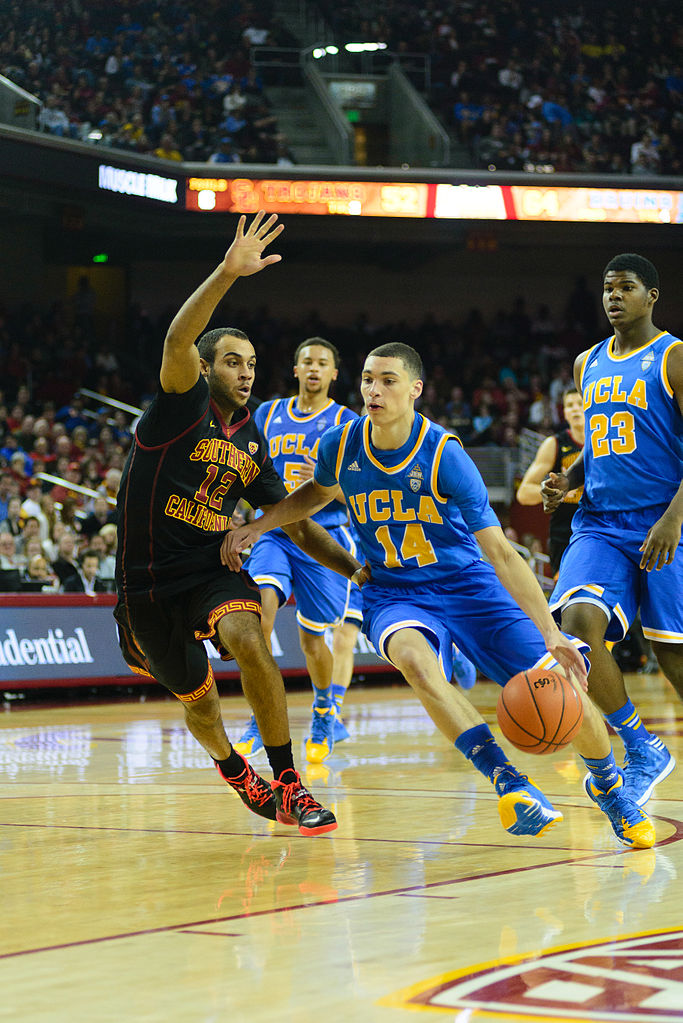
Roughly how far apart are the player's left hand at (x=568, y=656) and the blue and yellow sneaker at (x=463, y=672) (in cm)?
172

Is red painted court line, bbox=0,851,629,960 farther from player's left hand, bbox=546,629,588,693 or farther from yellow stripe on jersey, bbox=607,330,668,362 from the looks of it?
yellow stripe on jersey, bbox=607,330,668,362

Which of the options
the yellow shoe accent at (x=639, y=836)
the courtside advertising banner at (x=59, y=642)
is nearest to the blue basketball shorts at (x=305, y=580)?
the yellow shoe accent at (x=639, y=836)

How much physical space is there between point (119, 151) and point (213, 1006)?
18.8 m

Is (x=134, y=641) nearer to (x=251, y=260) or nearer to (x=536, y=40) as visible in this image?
(x=251, y=260)

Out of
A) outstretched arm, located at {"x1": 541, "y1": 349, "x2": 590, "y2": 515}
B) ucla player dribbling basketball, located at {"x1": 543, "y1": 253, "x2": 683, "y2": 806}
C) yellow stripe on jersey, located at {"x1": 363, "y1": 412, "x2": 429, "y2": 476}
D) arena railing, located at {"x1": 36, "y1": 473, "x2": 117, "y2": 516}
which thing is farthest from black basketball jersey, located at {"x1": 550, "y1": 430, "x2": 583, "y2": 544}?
arena railing, located at {"x1": 36, "y1": 473, "x2": 117, "y2": 516}

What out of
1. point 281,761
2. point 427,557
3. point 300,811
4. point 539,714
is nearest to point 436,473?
point 427,557

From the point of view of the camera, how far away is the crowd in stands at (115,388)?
15047 mm

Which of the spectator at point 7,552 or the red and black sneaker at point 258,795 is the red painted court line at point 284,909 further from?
the spectator at point 7,552

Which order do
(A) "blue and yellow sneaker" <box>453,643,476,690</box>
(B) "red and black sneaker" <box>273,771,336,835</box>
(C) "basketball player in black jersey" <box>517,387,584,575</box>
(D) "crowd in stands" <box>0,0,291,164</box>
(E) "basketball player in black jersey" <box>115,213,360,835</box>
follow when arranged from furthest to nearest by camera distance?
1. (D) "crowd in stands" <box>0,0,291,164</box>
2. (C) "basketball player in black jersey" <box>517,387,584,575</box>
3. (A) "blue and yellow sneaker" <box>453,643,476,690</box>
4. (E) "basketball player in black jersey" <box>115,213,360,835</box>
5. (B) "red and black sneaker" <box>273,771,336,835</box>

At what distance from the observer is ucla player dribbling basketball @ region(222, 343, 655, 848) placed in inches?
195

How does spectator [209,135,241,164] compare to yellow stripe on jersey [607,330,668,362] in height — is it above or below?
above

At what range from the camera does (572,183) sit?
882 inches

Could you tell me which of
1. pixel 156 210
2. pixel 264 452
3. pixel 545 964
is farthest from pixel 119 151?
pixel 545 964

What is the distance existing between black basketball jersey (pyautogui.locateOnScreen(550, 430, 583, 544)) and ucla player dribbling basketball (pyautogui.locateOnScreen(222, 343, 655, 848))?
4.49 metres
